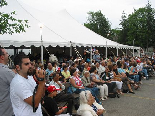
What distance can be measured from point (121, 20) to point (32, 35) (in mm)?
43041

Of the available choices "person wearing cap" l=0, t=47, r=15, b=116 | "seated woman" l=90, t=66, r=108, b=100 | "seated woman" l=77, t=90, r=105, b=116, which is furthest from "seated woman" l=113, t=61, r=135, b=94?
"person wearing cap" l=0, t=47, r=15, b=116

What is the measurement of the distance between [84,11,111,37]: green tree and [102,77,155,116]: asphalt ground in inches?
1811

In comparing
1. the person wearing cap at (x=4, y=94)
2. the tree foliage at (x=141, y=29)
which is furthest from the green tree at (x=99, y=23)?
the person wearing cap at (x=4, y=94)

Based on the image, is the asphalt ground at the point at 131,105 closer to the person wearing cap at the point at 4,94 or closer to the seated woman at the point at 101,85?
the seated woman at the point at 101,85

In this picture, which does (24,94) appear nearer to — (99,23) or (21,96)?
→ (21,96)

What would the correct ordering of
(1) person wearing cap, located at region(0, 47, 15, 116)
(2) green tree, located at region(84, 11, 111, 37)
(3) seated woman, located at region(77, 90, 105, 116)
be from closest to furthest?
(1) person wearing cap, located at region(0, 47, 15, 116)
(3) seated woman, located at region(77, 90, 105, 116)
(2) green tree, located at region(84, 11, 111, 37)

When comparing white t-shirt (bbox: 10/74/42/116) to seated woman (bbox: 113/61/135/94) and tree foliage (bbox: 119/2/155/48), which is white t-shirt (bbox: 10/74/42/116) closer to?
seated woman (bbox: 113/61/135/94)

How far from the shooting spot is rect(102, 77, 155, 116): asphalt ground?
16.6 ft

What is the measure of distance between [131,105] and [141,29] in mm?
40094

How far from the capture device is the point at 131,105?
228 inches

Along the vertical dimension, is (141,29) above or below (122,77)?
above

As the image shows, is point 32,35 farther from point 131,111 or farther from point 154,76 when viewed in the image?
point 154,76

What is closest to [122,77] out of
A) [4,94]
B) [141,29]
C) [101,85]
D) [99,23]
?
[101,85]

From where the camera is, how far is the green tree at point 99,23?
5281 centimetres
